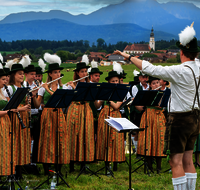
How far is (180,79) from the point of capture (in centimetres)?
381

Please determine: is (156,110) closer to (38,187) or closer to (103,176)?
(103,176)

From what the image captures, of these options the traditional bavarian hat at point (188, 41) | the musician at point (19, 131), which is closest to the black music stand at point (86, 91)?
the musician at point (19, 131)

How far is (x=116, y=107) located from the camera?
642 cm

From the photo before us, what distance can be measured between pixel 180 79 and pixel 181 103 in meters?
0.33

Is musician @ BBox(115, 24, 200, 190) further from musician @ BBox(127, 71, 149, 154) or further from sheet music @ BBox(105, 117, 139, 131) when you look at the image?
musician @ BBox(127, 71, 149, 154)

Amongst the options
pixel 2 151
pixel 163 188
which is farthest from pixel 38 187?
pixel 163 188

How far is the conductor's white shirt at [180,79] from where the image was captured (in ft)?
12.4

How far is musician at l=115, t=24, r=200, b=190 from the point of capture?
3.79 m

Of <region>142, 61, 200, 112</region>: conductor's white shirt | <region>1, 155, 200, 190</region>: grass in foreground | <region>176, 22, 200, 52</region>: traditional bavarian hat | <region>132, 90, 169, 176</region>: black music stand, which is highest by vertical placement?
<region>176, 22, 200, 52</region>: traditional bavarian hat

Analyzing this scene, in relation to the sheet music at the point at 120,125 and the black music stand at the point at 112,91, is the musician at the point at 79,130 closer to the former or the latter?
the black music stand at the point at 112,91

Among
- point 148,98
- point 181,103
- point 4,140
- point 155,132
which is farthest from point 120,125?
point 155,132

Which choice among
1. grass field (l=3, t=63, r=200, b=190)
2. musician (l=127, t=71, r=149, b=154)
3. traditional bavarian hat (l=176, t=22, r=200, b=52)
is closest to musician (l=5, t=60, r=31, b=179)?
grass field (l=3, t=63, r=200, b=190)

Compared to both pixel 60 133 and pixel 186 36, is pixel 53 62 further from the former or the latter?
pixel 186 36

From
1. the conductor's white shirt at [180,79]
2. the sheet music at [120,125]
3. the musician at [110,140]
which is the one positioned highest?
the conductor's white shirt at [180,79]
